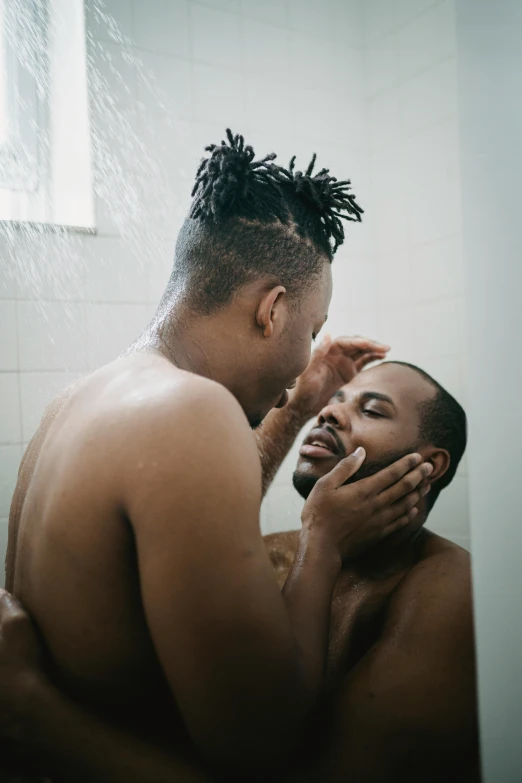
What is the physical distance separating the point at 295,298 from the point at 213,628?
1.89 feet

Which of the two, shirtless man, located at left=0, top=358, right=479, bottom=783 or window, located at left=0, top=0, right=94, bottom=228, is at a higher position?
window, located at left=0, top=0, right=94, bottom=228

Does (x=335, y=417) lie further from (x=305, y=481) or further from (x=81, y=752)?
(x=81, y=752)

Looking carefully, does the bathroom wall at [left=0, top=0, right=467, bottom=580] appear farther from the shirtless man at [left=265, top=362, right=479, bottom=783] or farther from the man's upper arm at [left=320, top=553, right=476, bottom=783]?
the man's upper arm at [left=320, top=553, right=476, bottom=783]

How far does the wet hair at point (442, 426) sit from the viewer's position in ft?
4.33

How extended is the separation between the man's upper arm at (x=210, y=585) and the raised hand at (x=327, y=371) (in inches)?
36.8

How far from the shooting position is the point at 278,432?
1.63m

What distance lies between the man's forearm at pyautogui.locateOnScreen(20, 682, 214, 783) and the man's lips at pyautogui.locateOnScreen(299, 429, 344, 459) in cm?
63

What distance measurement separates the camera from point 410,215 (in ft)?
7.25

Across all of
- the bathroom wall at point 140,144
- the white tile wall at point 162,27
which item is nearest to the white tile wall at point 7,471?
the bathroom wall at point 140,144

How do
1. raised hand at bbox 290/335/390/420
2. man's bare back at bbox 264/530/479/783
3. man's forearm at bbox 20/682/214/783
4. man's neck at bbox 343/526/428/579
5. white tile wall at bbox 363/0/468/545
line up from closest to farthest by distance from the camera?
1. man's forearm at bbox 20/682/214/783
2. man's bare back at bbox 264/530/479/783
3. man's neck at bbox 343/526/428/579
4. raised hand at bbox 290/335/390/420
5. white tile wall at bbox 363/0/468/545

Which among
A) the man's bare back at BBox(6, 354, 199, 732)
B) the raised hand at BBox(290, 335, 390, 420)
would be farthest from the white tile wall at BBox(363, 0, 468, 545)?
the man's bare back at BBox(6, 354, 199, 732)

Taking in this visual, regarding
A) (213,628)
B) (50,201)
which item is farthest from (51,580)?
(50,201)

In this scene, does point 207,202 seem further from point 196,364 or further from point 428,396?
point 428,396

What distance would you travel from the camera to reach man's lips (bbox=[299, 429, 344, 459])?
1.25 meters
